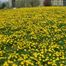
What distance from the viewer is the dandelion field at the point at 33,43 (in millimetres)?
7914

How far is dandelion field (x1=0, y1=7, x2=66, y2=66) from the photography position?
26.0ft

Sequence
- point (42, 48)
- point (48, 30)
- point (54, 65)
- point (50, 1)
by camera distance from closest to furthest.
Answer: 1. point (54, 65)
2. point (42, 48)
3. point (48, 30)
4. point (50, 1)

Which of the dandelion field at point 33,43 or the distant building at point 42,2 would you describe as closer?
the dandelion field at point 33,43

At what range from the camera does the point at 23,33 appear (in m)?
11.4

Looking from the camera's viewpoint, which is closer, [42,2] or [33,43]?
[33,43]

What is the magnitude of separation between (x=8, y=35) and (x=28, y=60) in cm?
351

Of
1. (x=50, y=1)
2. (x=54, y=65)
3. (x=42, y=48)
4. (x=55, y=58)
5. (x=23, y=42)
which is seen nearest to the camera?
(x=54, y=65)

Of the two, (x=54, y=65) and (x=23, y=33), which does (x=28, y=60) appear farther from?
(x=23, y=33)

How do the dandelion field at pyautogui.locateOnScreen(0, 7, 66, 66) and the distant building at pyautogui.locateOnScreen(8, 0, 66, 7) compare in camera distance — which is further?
the distant building at pyautogui.locateOnScreen(8, 0, 66, 7)

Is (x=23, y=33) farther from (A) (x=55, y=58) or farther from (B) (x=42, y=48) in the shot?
(A) (x=55, y=58)

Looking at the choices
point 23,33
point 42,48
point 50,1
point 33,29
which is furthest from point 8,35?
point 50,1

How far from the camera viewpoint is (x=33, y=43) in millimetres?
9680

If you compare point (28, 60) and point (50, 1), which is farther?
point (50, 1)

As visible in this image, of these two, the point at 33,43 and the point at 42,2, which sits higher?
the point at 42,2
